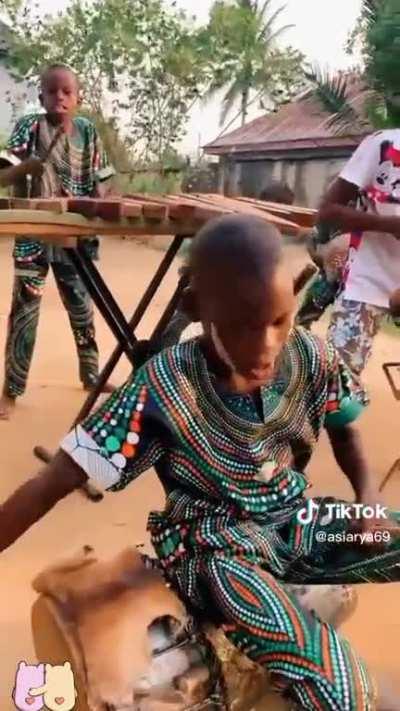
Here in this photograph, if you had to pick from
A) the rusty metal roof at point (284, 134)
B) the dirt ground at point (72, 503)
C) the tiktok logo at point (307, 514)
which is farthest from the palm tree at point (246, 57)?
the tiktok logo at point (307, 514)

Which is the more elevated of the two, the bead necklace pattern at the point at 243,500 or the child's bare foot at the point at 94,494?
the bead necklace pattern at the point at 243,500

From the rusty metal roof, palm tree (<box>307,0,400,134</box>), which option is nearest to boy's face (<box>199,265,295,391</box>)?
palm tree (<box>307,0,400,134</box>)

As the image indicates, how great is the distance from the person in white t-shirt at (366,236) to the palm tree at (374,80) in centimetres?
828

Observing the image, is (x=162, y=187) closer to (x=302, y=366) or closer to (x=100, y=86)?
(x=100, y=86)

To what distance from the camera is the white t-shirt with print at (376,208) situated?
12.2 feet

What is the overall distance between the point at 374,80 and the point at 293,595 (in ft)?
38.7

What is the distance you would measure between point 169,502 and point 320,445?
2.98 m

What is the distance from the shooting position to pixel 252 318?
1.88 m

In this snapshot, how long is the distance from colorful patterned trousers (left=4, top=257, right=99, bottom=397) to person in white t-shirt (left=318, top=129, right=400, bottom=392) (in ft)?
5.98

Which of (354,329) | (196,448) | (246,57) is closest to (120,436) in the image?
(196,448)

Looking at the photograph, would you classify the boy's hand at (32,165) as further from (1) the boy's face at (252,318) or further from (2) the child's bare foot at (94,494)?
(1) the boy's face at (252,318)

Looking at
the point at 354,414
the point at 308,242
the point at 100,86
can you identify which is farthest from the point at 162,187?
the point at 354,414

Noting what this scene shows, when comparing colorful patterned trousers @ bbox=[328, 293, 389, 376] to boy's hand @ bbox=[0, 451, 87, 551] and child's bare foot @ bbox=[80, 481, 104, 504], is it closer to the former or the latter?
child's bare foot @ bbox=[80, 481, 104, 504]

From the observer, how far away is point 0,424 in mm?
5086
